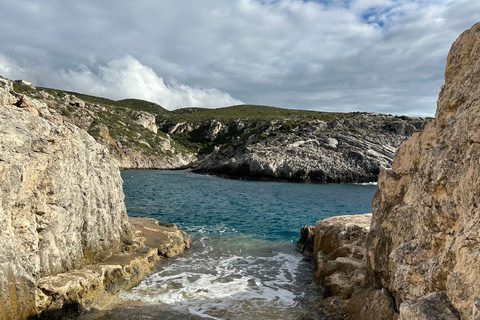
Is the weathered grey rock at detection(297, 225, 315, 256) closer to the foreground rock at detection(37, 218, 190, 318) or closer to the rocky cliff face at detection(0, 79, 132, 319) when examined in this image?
the foreground rock at detection(37, 218, 190, 318)

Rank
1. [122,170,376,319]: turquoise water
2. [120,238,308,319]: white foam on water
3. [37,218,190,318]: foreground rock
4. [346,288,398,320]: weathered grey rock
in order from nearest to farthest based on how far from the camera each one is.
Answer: [346,288,398,320]: weathered grey rock < [37,218,190,318]: foreground rock < [120,238,308,319]: white foam on water < [122,170,376,319]: turquoise water

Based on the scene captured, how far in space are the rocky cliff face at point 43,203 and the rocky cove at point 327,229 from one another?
4cm

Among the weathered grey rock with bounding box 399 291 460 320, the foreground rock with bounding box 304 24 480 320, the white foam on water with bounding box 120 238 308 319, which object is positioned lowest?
the white foam on water with bounding box 120 238 308 319

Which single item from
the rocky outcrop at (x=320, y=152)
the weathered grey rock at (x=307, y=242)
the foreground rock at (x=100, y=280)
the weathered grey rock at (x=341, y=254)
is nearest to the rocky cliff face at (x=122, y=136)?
the rocky outcrop at (x=320, y=152)

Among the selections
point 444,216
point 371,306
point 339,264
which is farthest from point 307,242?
point 444,216

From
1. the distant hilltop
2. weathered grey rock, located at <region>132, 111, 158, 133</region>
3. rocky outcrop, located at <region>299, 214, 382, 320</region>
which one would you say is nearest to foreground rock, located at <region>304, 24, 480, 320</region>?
rocky outcrop, located at <region>299, 214, 382, 320</region>

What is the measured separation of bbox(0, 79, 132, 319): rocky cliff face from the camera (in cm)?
898

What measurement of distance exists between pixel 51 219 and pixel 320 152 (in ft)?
245

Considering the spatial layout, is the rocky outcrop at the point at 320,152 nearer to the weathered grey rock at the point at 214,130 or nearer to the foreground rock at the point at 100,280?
the weathered grey rock at the point at 214,130

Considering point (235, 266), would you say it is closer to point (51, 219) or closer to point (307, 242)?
point (307, 242)

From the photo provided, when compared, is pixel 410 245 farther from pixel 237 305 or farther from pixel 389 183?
pixel 237 305

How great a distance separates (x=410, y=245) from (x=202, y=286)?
33.0ft

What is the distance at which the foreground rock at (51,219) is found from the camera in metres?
Answer: 9.10

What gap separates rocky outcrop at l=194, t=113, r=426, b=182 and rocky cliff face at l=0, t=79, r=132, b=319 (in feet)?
208
